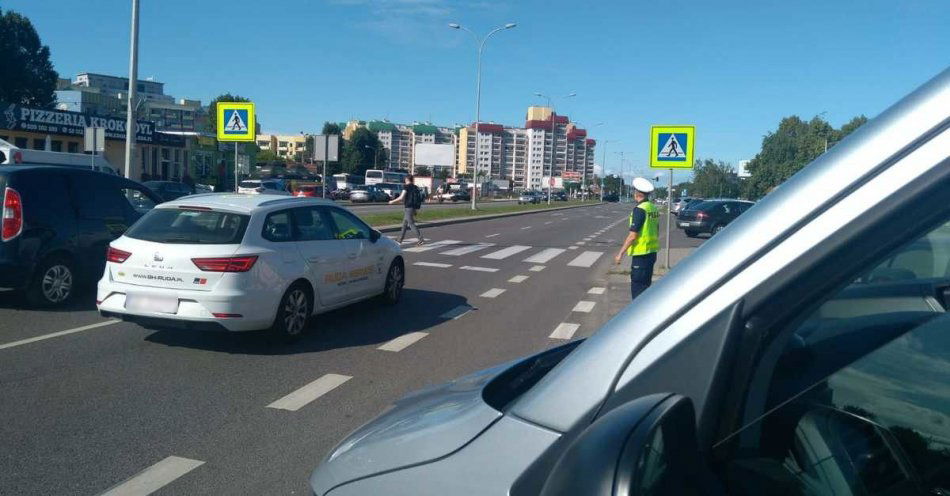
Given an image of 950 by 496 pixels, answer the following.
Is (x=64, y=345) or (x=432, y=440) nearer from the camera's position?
(x=432, y=440)

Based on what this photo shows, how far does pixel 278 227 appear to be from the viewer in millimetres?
8023

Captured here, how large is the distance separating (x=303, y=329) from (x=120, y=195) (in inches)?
167

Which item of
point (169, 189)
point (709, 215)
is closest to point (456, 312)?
point (169, 189)

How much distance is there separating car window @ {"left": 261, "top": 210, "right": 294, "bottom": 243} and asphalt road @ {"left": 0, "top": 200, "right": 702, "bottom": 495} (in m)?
1.14

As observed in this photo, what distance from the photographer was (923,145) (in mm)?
1161

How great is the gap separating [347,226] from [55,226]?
11.9 ft

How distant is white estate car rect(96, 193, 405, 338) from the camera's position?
23.5ft

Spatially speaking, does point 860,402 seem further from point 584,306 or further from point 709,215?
point 709,215

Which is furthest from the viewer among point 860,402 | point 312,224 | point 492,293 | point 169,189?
point 169,189

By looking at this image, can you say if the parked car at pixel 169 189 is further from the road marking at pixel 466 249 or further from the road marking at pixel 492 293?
the road marking at pixel 492 293

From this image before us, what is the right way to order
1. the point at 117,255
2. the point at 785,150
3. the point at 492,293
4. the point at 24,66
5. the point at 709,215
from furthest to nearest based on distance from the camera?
the point at 24,66, the point at 709,215, the point at 492,293, the point at 117,255, the point at 785,150

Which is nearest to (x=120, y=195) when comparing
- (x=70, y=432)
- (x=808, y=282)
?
(x=70, y=432)

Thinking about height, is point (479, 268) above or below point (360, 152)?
below

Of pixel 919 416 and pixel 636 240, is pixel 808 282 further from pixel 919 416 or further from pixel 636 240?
pixel 636 240
